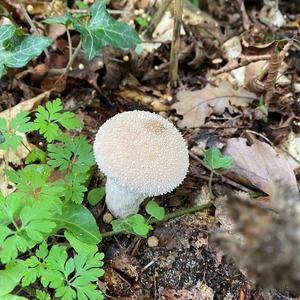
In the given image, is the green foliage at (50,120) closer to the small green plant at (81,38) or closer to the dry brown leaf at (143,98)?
the small green plant at (81,38)

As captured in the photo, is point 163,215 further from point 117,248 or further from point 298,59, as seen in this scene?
point 298,59

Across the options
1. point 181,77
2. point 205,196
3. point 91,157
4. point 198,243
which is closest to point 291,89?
point 181,77

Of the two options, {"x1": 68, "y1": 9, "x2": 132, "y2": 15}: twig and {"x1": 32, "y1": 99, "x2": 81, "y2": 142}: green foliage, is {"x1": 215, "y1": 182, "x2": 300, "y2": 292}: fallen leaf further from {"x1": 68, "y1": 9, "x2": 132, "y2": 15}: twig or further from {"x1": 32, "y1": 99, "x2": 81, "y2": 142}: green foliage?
{"x1": 68, "y1": 9, "x2": 132, "y2": 15}: twig

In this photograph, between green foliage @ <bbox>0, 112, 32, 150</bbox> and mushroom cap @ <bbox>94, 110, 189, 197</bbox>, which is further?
green foliage @ <bbox>0, 112, 32, 150</bbox>

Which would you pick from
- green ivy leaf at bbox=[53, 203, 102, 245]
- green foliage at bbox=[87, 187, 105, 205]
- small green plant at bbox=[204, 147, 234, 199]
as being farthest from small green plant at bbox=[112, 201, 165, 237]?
small green plant at bbox=[204, 147, 234, 199]

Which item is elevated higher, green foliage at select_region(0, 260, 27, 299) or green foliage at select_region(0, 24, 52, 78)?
green foliage at select_region(0, 24, 52, 78)

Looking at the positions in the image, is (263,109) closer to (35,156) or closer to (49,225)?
(35,156)
